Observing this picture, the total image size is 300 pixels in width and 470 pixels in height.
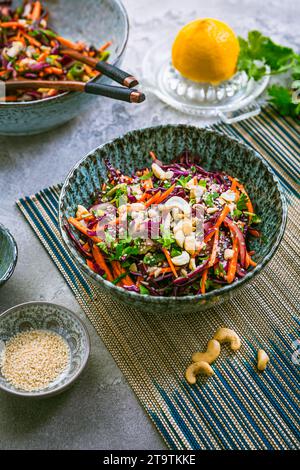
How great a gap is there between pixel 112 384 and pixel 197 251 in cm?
57

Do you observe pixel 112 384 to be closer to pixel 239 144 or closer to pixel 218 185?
pixel 218 185

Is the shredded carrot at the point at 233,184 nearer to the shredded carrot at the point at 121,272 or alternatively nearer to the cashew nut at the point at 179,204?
the cashew nut at the point at 179,204

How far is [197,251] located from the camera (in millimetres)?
1990

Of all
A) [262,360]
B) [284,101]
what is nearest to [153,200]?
[262,360]

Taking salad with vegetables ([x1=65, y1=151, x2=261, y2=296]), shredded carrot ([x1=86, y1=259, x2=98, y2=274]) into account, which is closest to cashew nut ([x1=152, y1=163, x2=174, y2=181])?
salad with vegetables ([x1=65, y1=151, x2=261, y2=296])

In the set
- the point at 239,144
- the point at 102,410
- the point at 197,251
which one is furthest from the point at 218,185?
the point at 102,410

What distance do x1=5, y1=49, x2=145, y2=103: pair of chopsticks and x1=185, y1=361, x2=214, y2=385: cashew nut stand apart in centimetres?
109

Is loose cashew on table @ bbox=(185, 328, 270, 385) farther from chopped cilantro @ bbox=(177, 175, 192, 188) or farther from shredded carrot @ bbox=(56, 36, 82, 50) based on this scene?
shredded carrot @ bbox=(56, 36, 82, 50)

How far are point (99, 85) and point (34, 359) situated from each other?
123 cm

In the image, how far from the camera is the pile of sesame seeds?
193 cm

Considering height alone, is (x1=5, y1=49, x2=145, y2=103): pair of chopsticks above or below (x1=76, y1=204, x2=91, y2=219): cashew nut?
above

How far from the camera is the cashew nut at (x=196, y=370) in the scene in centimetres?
199

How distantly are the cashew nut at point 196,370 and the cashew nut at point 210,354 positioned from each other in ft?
0.10

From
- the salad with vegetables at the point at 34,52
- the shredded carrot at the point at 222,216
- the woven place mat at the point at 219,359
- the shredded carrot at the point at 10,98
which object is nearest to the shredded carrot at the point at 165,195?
the shredded carrot at the point at 222,216
